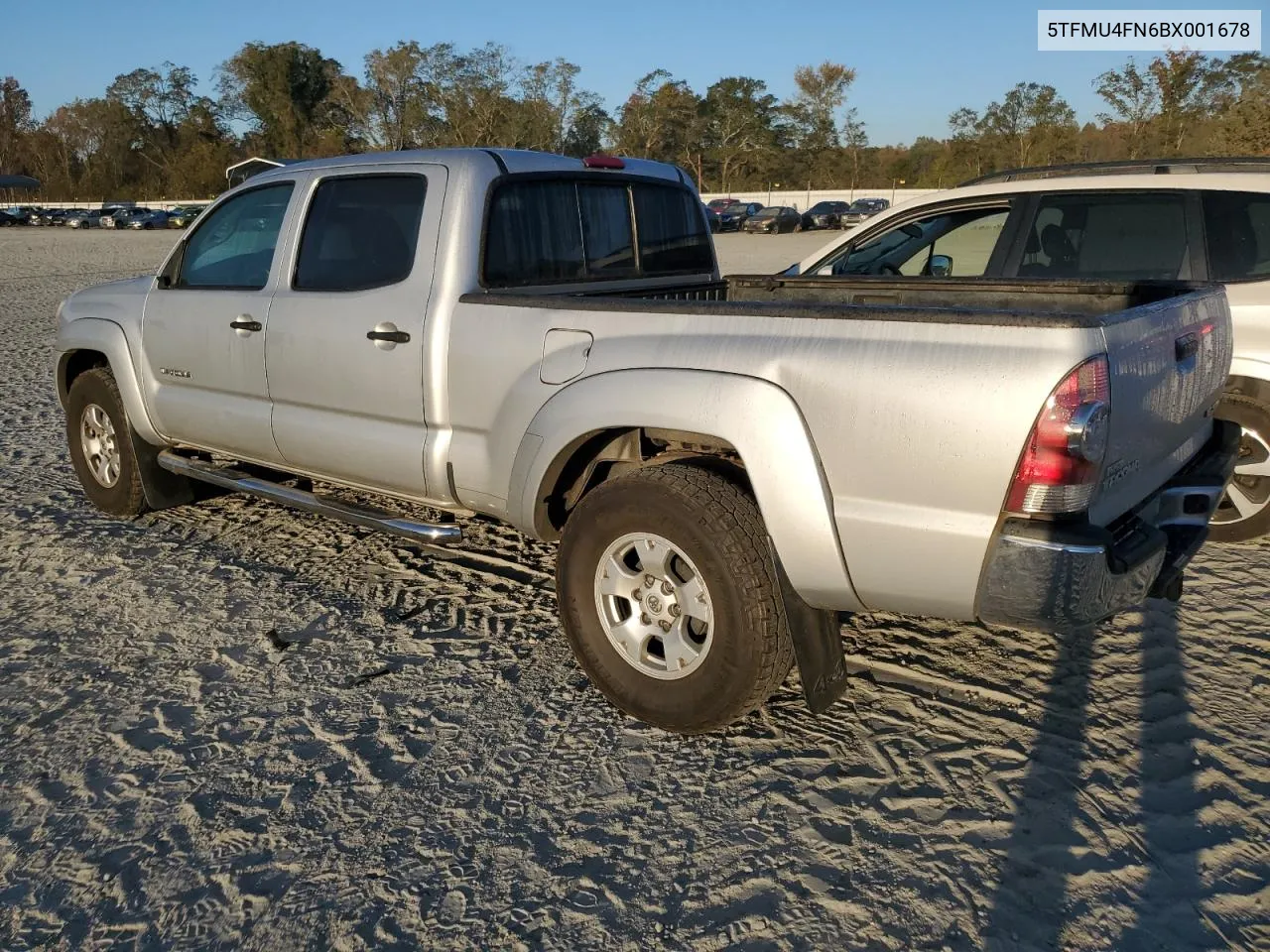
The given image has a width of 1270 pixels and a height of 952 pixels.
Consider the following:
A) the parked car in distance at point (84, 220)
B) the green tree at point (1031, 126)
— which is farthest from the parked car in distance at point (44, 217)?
the green tree at point (1031, 126)

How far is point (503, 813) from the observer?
288 centimetres

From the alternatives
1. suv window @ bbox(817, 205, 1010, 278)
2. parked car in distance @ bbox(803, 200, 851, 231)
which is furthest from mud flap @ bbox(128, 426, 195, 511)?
parked car in distance @ bbox(803, 200, 851, 231)

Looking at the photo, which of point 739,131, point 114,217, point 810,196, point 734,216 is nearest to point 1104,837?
point 734,216

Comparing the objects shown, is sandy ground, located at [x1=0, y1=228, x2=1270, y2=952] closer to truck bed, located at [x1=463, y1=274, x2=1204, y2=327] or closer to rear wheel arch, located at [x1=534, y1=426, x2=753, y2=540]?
rear wheel arch, located at [x1=534, y1=426, x2=753, y2=540]

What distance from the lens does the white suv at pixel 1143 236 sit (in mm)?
4605

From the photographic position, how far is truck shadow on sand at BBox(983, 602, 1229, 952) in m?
2.39

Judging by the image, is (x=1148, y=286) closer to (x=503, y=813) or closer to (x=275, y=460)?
(x=503, y=813)

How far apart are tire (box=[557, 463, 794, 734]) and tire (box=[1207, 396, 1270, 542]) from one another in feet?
9.02

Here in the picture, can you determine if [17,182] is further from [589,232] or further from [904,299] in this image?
[904,299]

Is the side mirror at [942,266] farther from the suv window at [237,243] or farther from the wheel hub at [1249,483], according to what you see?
the suv window at [237,243]

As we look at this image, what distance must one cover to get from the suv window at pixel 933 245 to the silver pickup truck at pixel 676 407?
134 cm

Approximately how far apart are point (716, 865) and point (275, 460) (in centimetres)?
293

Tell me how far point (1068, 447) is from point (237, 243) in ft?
12.9

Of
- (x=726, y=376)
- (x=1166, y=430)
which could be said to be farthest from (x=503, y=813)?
(x=1166, y=430)
